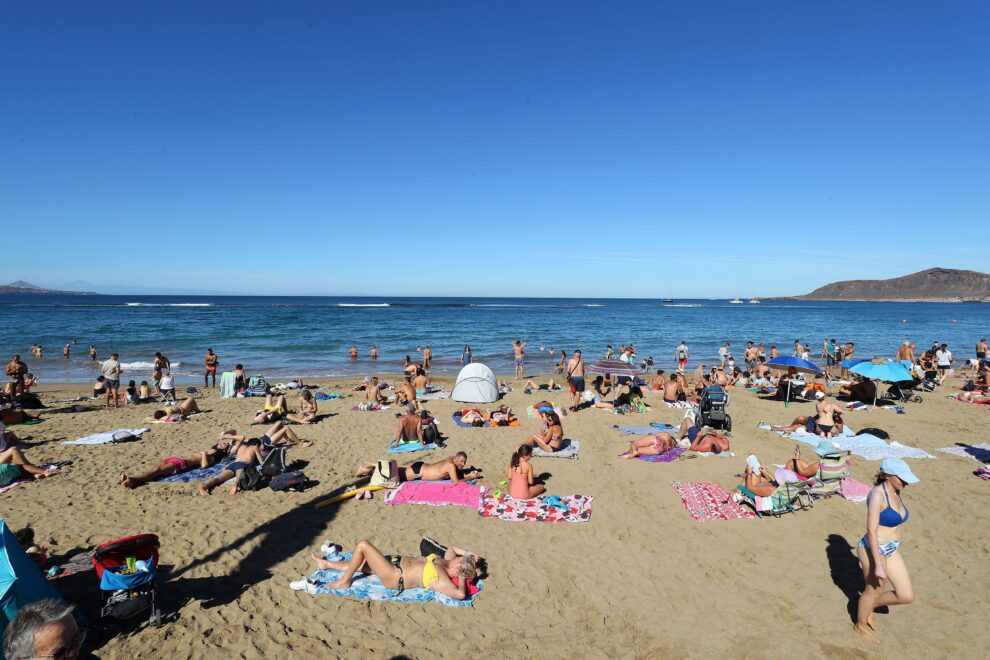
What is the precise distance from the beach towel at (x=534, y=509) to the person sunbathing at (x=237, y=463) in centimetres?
396

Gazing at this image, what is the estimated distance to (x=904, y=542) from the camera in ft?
21.3

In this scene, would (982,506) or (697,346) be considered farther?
(697,346)

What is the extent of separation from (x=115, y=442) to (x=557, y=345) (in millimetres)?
29814

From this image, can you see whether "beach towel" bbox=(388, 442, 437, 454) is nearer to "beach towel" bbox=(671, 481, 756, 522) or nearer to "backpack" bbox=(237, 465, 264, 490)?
"backpack" bbox=(237, 465, 264, 490)

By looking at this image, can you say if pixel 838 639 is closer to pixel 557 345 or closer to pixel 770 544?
pixel 770 544

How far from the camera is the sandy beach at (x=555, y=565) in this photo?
185 inches

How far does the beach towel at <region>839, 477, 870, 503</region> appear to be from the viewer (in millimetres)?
7699

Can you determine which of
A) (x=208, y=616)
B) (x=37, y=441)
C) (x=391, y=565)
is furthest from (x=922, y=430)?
(x=37, y=441)

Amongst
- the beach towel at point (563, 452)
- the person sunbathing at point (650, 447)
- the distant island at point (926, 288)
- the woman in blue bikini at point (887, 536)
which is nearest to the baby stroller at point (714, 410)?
the person sunbathing at point (650, 447)

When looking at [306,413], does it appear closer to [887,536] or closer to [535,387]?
[535,387]

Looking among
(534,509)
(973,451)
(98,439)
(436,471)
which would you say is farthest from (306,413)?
(973,451)

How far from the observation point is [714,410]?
11.6 meters

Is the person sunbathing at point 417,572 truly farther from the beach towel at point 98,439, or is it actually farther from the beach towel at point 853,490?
the beach towel at point 98,439

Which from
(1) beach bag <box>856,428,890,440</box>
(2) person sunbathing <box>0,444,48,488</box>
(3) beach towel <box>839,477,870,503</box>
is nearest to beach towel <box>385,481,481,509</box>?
(3) beach towel <box>839,477,870,503</box>
